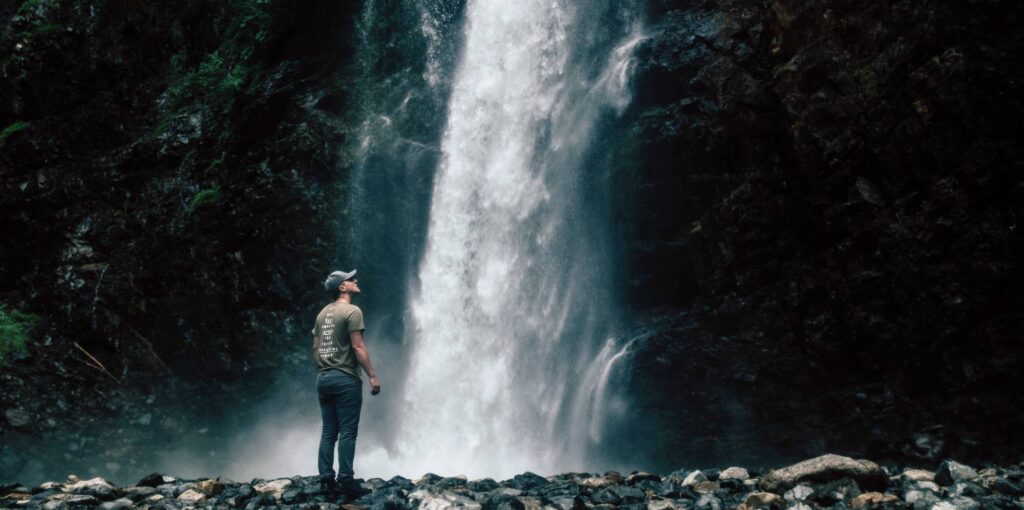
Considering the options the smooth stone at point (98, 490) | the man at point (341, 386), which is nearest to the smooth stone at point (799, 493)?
the man at point (341, 386)

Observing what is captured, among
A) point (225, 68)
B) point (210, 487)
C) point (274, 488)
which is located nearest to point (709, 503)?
point (274, 488)

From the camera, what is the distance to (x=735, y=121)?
10.9m

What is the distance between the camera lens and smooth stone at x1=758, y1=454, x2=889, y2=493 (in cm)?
530

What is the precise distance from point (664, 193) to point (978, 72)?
4.93 metres

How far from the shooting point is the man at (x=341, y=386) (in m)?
5.77

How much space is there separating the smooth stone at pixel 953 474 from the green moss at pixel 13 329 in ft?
49.5

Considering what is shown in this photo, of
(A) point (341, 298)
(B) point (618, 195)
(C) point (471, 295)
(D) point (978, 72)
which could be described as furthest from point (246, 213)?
(D) point (978, 72)

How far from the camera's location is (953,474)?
5414 mm

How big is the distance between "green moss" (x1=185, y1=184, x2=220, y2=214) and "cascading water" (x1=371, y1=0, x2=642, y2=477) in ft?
15.4

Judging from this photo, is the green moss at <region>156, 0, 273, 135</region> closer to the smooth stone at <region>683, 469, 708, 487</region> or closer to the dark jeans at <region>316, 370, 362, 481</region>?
the dark jeans at <region>316, 370, 362, 481</region>

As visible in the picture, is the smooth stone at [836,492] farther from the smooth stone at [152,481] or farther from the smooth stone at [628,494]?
the smooth stone at [152,481]

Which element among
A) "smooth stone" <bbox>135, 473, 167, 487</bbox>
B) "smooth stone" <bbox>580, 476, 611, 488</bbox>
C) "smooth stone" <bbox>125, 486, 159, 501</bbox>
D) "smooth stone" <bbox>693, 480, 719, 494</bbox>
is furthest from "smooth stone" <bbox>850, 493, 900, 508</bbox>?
"smooth stone" <bbox>135, 473, 167, 487</bbox>

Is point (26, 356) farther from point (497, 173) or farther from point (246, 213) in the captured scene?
point (497, 173)

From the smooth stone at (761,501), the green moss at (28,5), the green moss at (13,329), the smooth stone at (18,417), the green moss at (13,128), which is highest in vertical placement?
the green moss at (28,5)
